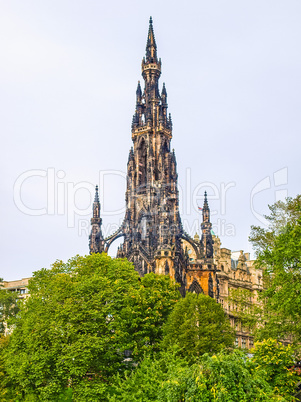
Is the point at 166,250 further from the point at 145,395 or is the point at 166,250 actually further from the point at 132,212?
the point at 145,395

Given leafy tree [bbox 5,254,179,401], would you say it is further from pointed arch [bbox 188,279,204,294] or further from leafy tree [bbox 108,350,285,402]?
pointed arch [bbox 188,279,204,294]

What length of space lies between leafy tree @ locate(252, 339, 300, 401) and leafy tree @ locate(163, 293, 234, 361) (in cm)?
1189

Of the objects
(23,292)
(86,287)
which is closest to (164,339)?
(86,287)

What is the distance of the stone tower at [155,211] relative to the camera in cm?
7625

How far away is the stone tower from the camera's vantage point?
7625cm

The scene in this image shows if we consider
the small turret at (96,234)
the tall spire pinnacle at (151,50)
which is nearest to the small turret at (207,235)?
the small turret at (96,234)

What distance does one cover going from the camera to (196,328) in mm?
47781

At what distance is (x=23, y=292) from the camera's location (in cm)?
10506

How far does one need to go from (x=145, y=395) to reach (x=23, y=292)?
2979 inches

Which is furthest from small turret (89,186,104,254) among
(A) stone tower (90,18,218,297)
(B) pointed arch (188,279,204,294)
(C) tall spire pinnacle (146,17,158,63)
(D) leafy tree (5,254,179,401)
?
(D) leafy tree (5,254,179,401)

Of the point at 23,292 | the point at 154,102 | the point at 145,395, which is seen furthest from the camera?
the point at 23,292

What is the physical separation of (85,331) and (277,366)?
58.5 feet

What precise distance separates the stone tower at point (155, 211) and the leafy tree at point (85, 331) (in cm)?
→ 2315

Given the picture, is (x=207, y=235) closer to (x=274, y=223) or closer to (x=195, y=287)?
(x=195, y=287)
